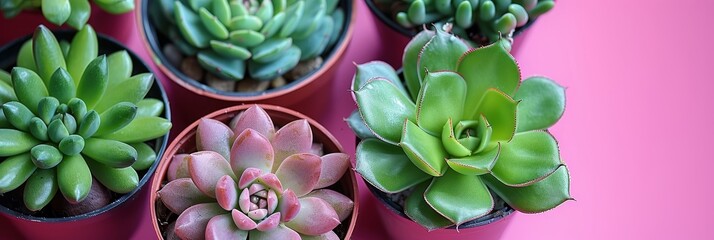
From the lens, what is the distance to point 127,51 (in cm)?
110

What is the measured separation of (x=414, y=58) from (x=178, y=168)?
1.05ft

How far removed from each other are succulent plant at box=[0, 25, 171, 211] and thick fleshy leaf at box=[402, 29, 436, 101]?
0.31m

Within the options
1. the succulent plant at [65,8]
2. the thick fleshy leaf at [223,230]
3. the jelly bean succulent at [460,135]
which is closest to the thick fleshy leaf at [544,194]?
the jelly bean succulent at [460,135]

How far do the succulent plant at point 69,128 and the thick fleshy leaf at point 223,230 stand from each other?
13 centimetres

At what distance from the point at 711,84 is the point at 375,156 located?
0.64m

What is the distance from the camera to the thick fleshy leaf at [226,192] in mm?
861

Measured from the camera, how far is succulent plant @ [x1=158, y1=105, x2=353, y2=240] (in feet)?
2.88

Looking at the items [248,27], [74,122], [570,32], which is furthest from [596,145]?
[74,122]

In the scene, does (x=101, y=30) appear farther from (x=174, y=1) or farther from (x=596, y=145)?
(x=596, y=145)

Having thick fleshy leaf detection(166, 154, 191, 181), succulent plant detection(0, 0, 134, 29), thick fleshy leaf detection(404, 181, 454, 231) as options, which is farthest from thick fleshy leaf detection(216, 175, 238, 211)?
succulent plant detection(0, 0, 134, 29)

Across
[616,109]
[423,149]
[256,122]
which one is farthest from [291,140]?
[616,109]

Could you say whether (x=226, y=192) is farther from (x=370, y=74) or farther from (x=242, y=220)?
(x=370, y=74)

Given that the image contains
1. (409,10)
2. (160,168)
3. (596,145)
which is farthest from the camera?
(596,145)

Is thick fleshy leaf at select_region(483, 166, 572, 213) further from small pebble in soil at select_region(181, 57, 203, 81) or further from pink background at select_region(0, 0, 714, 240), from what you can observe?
small pebble in soil at select_region(181, 57, 203, 81)
